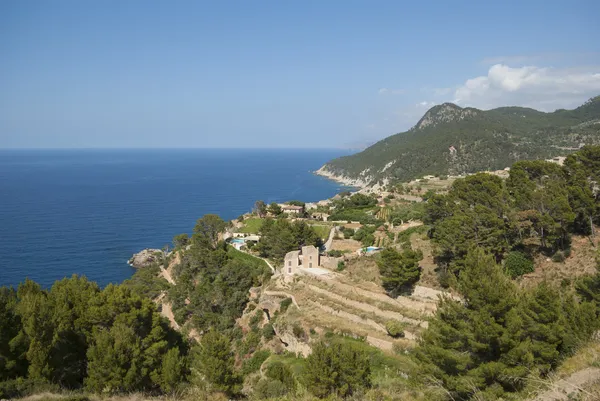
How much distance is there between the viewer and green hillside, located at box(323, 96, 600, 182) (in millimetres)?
94250

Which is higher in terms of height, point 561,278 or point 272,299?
point 561,278

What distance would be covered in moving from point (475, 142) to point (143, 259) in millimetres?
89127

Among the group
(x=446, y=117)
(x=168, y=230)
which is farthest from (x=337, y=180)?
(x=168, y=230)

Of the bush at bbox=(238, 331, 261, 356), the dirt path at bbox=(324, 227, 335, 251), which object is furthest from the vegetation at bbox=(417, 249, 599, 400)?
the dirt path at bbox=(324, 227, 335, 251)

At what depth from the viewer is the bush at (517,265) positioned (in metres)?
22.9

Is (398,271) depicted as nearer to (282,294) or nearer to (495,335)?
(282,294)

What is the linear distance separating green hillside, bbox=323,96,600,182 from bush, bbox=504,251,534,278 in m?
66.8

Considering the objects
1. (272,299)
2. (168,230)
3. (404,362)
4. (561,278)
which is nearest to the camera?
(404,362)

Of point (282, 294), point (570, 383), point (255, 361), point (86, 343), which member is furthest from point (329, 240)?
point (570, 383)

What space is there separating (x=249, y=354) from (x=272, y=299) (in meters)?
4.41

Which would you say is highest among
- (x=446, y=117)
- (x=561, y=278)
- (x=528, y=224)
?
(x=446, y=117)

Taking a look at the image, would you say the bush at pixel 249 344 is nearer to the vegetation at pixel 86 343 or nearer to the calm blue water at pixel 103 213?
the vegetation at pixel 86 343

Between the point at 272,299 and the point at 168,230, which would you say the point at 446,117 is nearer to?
the point at 168,230

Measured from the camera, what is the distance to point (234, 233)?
48719 millimetres
